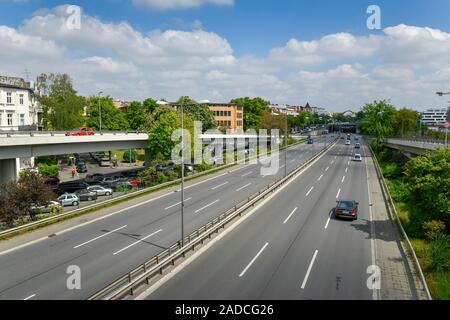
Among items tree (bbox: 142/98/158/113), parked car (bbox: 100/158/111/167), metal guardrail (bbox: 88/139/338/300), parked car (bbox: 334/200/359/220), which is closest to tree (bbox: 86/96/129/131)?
tree (bbox: 142/98/158/113)

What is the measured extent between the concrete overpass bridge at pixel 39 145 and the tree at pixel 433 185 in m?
32.9

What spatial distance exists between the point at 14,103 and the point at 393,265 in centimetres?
6092

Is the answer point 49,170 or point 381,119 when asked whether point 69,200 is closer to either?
point 49,170

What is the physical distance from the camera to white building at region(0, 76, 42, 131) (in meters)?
57.1

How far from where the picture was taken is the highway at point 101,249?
16.2 meters

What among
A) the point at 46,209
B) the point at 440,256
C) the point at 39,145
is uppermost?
the point at 39,145

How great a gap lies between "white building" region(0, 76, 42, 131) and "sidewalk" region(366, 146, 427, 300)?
5190 cm

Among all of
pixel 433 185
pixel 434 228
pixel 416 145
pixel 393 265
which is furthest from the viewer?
pixel 416 145

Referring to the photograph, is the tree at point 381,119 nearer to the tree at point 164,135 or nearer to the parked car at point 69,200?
the tree at point 164,135

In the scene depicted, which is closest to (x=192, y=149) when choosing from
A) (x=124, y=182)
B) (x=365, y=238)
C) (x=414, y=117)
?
(x=124, y=182)

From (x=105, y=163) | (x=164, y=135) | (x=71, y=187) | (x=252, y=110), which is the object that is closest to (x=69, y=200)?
(x=71, y=187)

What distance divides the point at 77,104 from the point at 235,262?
63.1 m

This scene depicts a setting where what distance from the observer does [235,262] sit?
1877 cm

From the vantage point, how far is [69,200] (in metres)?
35.7
